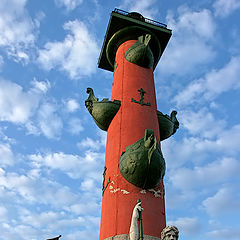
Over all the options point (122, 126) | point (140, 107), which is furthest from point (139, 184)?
point (140, 107)

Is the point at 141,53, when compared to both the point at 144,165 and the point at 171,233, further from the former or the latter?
the point at 171,233

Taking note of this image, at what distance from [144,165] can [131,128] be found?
8.27ft

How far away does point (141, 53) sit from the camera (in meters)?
18.9

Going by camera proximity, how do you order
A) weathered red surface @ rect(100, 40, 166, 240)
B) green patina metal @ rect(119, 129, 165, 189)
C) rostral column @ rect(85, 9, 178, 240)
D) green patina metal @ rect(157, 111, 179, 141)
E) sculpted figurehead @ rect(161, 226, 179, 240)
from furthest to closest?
green patina metal @ rect(157, 111, 179, 141), green patina metal @ rect(119, 129, 165, 189), rostral column @ rect(85, 9, 178, 240), weathered red surface @ rect(100, 40, 166, 240), sculpted figurehead @ rect(161, 226, 179, 240)

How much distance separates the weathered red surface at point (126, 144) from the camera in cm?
1348

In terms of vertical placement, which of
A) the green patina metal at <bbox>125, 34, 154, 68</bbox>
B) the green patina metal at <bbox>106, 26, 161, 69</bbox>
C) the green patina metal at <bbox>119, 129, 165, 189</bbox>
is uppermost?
the green patina metal at <bbox>106, 26, 161, 69</bbox>

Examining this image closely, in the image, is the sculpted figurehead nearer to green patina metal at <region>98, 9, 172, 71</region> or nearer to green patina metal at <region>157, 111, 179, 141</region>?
green patina metal at <region>157, 111, 179, 141</region>

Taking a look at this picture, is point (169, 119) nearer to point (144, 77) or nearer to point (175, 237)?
point (144, 77)

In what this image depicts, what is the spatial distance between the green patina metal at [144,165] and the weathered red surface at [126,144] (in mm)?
367

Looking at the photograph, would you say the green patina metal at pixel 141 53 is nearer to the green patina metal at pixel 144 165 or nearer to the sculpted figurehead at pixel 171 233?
the green patina metal at pixel 144 165

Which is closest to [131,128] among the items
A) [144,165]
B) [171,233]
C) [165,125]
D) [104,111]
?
[104,111]

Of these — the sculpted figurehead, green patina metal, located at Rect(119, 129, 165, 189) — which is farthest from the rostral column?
the sculpted figurehead

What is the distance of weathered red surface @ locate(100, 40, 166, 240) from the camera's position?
13.5m

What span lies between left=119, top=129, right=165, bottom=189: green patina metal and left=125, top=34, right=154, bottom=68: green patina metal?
20.3 feet
